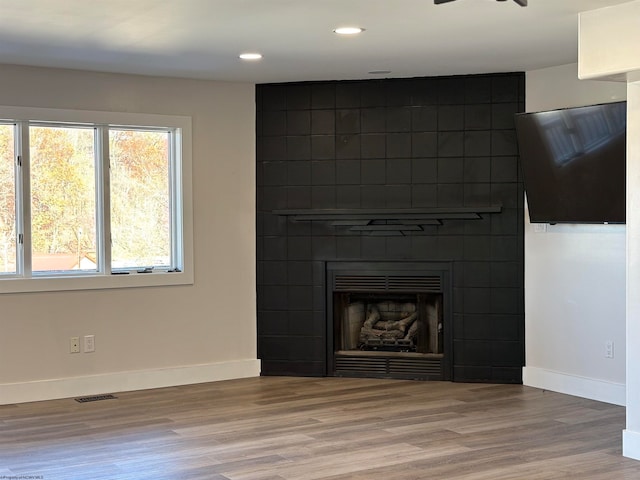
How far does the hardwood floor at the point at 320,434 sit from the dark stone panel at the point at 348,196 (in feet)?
4.51

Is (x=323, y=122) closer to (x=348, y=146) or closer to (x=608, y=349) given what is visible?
(x=348, y=146)

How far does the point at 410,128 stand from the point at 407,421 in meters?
2.34

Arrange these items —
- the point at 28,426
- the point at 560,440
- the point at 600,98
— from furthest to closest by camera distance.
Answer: the point at 600,98, the point at 28,426, the point at 560,440

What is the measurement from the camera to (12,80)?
570 cm

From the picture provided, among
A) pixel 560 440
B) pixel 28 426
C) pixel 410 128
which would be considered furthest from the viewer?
pixel 410 128

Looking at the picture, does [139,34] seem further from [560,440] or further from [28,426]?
[560,440]

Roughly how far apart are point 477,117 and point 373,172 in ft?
2.90

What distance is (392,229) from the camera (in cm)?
641

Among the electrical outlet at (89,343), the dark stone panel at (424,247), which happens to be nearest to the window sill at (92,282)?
the electrical outlet at (89,343)

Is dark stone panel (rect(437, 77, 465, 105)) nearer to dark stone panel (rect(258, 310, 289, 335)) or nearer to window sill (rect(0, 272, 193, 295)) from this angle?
dark stone panel (rect(258, 310, 289, 335))

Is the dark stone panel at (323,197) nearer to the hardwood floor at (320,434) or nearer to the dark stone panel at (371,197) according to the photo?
the dark stone panel at (371,197)

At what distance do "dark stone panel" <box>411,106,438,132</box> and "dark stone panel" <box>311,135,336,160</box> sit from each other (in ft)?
2.08

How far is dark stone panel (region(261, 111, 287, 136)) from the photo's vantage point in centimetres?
658

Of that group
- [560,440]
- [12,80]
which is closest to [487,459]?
[560,440]
